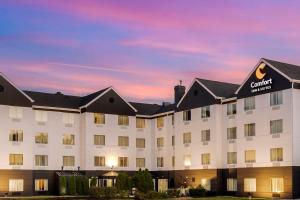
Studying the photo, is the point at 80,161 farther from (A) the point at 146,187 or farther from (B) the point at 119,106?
(A) the point at 146,187

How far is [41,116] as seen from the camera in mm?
68125

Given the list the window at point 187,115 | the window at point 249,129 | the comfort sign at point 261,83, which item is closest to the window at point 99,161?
the window at point 187,115

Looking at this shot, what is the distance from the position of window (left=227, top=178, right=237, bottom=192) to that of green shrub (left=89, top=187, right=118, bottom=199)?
44.0ft

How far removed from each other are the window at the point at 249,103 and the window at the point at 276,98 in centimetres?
291

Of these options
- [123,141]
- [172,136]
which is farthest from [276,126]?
[123,141]

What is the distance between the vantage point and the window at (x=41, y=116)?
2667 inches

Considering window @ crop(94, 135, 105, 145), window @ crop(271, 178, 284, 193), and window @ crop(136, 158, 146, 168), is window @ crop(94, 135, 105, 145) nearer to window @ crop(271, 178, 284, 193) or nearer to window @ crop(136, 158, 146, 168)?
window @ crop(136, 158, 146, 168)

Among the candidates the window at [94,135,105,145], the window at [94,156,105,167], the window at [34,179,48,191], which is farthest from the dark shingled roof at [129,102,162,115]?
the window at [34,179,48,191]

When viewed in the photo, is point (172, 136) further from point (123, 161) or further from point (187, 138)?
point (123, 161)

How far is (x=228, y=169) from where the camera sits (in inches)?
2451

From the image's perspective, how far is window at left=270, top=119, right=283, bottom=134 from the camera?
54.9 m

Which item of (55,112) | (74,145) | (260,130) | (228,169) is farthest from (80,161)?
(260,130)

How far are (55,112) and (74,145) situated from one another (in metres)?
5.11

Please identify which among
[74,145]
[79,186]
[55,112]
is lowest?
[79,186]
